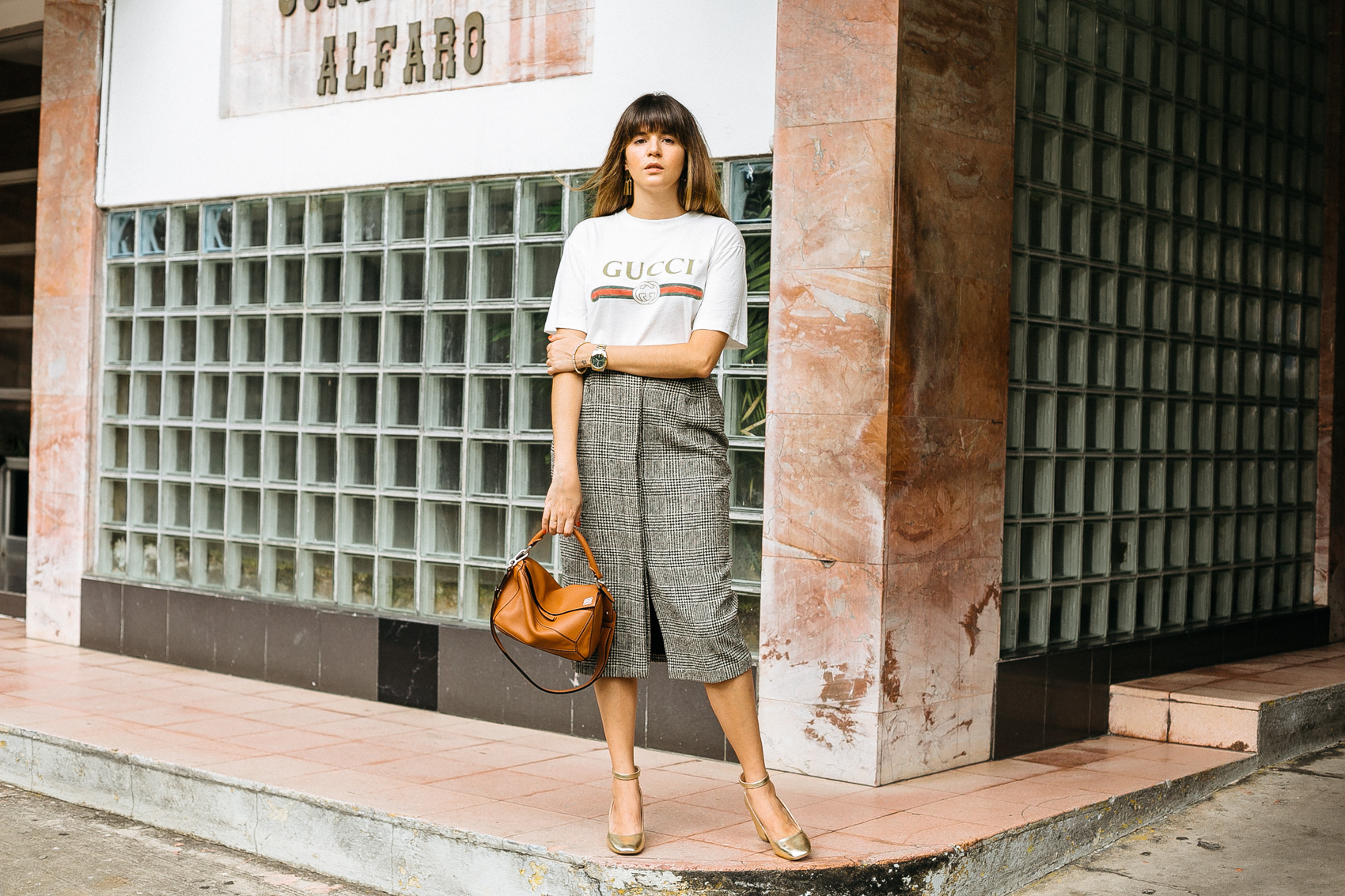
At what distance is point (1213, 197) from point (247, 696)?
454cm

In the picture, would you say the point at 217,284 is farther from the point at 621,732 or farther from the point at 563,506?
the point at 621,732

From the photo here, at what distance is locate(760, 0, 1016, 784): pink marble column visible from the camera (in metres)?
4.34

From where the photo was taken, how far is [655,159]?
358cm

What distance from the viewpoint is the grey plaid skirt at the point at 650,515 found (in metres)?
3.59

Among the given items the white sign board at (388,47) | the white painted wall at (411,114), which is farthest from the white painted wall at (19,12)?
the white sign board at (388,47)

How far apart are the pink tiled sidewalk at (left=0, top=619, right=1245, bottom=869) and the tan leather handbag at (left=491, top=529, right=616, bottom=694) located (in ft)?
1.89

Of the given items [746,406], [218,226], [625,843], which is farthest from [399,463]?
[625,843]

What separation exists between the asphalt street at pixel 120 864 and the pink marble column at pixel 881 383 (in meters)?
1.57

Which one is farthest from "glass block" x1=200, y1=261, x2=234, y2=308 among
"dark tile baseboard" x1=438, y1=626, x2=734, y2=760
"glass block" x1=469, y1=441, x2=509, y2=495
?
"dark tile baseboard" x1=438, y1=626, x2=734, y2=760

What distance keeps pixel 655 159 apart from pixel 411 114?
7.85 feet

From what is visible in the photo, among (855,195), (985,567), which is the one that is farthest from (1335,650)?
(855,195)

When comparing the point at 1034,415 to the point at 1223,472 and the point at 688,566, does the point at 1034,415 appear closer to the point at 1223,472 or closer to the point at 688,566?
the point at 1223,472

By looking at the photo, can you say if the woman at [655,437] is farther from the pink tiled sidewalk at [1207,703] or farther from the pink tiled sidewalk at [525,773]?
the pink tiled sidewalk at [1207,703]

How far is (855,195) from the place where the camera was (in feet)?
14.4
